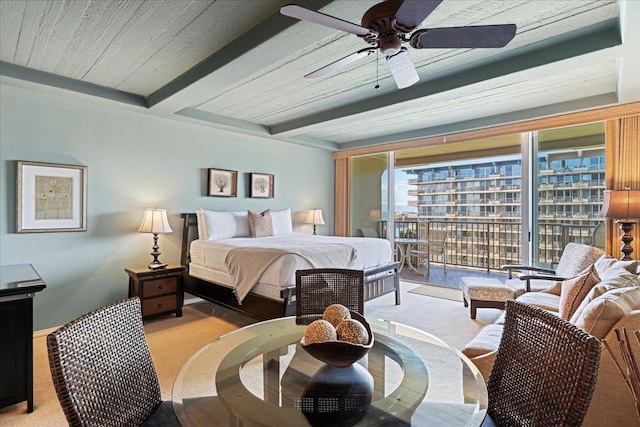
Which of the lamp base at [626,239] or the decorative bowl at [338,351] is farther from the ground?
the lamp base at [626,239]

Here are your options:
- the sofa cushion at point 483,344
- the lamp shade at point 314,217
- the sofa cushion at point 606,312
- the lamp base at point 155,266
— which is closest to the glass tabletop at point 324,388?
the sofa cushion at point 483,344

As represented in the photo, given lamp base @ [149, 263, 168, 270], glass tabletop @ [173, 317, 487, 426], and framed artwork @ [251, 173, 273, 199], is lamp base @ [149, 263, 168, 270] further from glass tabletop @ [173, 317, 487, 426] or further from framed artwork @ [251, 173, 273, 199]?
glass tabletop @ [173, 317, 487, 426]

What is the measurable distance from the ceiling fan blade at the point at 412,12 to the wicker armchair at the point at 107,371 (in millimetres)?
1782

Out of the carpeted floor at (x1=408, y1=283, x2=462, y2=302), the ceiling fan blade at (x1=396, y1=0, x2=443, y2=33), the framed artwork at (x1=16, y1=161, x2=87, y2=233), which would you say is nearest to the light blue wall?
the framed artwork at (x1=16, y1=161, x2=87, y2=233)

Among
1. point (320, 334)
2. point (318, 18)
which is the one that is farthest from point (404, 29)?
point (320, 334)

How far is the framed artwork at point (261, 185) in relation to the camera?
532 cm

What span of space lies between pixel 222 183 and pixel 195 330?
7.23ft

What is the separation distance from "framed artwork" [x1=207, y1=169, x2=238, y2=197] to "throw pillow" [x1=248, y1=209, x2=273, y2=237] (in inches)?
21.3

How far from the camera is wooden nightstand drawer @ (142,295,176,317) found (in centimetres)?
366

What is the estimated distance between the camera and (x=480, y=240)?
611cm

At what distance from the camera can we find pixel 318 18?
160cm

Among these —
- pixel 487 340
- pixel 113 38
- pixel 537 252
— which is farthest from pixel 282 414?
pixel 537 252

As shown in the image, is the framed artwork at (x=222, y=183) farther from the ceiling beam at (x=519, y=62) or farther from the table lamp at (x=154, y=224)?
the ceiling beam at (x=519, y=62)

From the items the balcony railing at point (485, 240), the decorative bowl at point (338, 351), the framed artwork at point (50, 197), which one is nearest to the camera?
the decorative bowl at point (338, 351)
